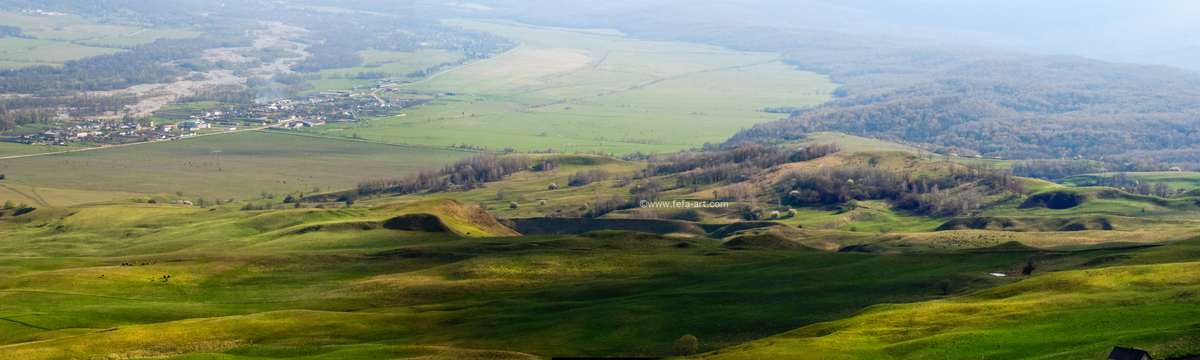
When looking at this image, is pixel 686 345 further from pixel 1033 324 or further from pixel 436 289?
pixel 436 289

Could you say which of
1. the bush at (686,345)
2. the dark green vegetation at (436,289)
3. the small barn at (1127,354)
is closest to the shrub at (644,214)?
the dark green vegetation at (436,289)

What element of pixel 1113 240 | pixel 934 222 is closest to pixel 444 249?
pixel 1113 240

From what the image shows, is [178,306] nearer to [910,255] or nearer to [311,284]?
[311,284]

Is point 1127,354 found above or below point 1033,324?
above

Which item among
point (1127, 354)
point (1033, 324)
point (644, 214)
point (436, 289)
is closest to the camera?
point (1127, 354)

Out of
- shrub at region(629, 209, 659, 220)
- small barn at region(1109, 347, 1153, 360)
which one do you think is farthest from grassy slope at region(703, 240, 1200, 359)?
shrub at region(629, 209, 659, 220)

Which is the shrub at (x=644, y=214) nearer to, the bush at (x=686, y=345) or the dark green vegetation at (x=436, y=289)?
the dark green vegetation at (x=436, y=289)

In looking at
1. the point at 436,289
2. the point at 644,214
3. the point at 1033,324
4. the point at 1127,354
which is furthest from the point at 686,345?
the point at 644,214
